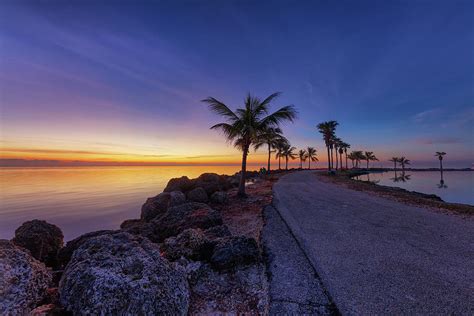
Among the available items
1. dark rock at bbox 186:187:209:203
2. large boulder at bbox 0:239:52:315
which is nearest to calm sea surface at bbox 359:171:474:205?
dark rock at bbox 186:187:209:203

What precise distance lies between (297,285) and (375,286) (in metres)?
1.37

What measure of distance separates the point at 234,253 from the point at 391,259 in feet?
11.8

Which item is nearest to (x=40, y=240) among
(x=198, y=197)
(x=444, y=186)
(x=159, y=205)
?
(x=159, y=205)

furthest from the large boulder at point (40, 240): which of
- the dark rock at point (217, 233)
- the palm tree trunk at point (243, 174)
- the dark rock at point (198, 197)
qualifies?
the palm tree trunk at point (243, 174)

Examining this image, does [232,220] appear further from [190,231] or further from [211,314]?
[211,314]

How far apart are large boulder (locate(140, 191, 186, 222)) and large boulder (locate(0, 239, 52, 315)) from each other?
723cm

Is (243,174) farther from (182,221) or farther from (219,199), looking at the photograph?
(182,221)

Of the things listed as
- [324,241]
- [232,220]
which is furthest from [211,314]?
[232,220]

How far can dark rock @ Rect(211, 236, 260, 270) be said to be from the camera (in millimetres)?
4258

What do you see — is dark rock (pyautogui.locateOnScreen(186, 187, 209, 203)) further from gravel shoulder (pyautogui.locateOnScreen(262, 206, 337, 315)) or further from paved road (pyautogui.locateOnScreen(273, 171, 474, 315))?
gravel shoulder (pyautogui.locateOnScreen(262, 206, 337, 315))

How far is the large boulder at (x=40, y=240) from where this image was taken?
18.4ft

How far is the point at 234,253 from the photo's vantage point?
438 cm

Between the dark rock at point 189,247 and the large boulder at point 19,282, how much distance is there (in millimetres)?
1995

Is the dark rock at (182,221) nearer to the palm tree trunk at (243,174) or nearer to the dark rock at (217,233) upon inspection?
the dark rock at (217,233)
